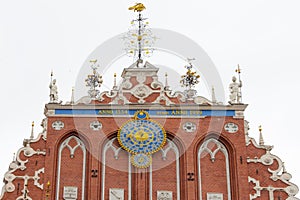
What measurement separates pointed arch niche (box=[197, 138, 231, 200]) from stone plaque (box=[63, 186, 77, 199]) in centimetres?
421

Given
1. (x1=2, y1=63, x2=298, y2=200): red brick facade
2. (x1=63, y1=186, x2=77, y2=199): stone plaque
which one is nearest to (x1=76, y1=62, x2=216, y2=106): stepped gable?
(x1=2, y1=63, x2=298, y2=200): red brick facade

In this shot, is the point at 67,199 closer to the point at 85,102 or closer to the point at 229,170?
the point at 85,102

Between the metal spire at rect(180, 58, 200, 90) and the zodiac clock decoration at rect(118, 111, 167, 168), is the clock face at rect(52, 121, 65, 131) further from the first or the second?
the metal spire at rect(180, 58, 200, 90)

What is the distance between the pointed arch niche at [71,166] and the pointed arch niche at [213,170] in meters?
4.00

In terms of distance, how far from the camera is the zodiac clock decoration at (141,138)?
23.5m

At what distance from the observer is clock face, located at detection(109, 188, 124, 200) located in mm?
22828

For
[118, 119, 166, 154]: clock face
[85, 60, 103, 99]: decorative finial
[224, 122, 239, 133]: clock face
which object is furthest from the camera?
[85, 60, 103, 99]: decorative finial

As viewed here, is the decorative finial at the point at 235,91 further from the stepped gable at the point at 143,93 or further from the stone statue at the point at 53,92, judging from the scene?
the stone statue at the point at 53,92

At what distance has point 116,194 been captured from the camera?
22891 millimetres

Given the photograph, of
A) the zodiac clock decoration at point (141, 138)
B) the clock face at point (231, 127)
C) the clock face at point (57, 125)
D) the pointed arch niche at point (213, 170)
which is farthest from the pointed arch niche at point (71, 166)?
the clock face at point (231, 127)

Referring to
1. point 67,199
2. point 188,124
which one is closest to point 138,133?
point 188,124

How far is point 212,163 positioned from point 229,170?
24.8 inches

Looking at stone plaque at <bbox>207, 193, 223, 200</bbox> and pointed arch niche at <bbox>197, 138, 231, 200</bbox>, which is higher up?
pointed arch niche at <bbox>197, 138, 231, 200</bbox>

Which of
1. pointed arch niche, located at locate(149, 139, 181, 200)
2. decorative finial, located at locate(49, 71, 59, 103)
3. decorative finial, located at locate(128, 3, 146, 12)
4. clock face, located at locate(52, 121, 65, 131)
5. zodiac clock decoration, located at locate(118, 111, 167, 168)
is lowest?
pointed arch niche, located at locate(149, 139, 181, 200)
